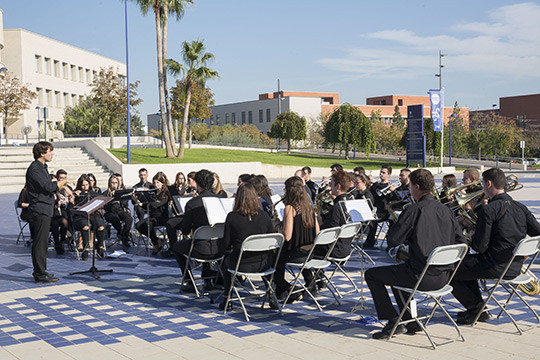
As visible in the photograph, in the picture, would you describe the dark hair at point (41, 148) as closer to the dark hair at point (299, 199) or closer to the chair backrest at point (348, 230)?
the dark hair at point (299, 199)

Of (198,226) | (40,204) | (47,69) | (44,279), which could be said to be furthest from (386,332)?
(47,69)

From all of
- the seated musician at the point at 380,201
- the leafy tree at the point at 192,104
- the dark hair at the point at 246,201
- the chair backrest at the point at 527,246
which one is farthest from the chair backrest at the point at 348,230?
the leafy tree at the point at 192,104

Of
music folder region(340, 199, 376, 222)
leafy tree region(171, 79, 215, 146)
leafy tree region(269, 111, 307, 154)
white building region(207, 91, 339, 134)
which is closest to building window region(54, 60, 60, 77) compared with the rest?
leafy tree region(171, 79, 215, 146)

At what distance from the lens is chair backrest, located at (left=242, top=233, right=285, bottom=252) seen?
6.14m

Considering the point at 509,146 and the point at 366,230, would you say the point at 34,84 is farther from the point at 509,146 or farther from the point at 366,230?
the point at 366,230

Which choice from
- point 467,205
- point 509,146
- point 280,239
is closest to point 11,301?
point 280,239

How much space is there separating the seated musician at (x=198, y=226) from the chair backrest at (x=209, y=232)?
0.24ft

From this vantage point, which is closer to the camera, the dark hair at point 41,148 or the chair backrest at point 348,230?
the chair backrest at point 348,230

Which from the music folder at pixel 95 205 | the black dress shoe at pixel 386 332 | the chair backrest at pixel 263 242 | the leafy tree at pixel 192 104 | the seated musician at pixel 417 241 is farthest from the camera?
the leafy tree at pixel 192 104

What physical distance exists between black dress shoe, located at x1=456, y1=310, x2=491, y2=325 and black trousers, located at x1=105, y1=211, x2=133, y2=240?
685 centimetres

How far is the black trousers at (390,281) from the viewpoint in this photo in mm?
5438

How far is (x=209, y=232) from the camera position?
7363mm

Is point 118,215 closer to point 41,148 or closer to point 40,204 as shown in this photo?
point 40,204

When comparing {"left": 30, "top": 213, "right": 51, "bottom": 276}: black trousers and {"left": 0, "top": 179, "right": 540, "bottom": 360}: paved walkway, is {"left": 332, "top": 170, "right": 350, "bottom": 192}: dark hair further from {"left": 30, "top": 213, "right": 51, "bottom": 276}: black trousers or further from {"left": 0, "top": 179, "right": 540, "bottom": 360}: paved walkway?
{"left": 30, "top": 213, "right": 51, "bottom": 276}: black trousers
